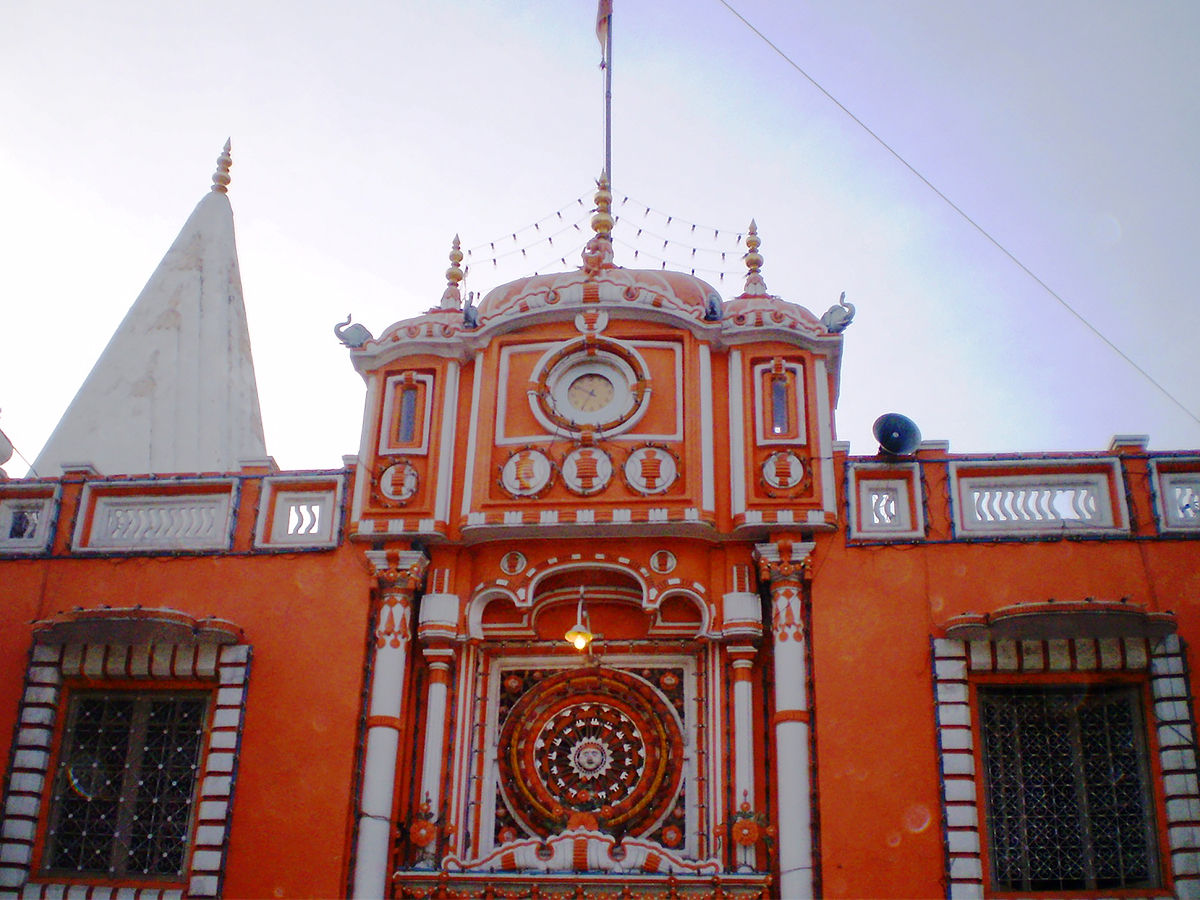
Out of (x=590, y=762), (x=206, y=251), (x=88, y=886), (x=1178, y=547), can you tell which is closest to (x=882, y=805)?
(x=590, y=762)

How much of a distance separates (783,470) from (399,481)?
13.6 feet

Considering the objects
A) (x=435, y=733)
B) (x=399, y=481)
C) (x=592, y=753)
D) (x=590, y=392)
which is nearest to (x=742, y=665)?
(x=592, y=753)

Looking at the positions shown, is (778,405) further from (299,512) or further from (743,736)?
(299,512)

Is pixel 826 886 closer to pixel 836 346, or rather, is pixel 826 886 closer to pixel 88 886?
pixel 836 346

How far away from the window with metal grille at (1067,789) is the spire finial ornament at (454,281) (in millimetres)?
7563

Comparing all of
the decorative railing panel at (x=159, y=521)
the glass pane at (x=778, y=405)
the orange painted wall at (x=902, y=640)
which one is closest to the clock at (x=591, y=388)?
the glass pane at (x=778, y=405)

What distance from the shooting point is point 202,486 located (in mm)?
14734

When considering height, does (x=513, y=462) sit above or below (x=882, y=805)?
above

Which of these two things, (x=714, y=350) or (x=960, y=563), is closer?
(x=960, y=563)

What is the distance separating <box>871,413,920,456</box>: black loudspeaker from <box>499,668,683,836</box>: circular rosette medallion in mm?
3599

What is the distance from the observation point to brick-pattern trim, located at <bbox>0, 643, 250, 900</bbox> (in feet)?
Result: 42.0

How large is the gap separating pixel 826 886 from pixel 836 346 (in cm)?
578

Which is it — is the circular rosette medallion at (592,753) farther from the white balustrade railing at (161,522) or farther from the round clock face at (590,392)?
the white balustrade railing at (161,522)

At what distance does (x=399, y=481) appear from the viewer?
14.2 metres
